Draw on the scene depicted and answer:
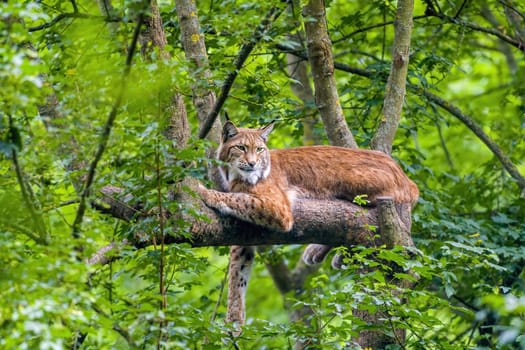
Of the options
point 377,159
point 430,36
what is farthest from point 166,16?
point 430,36

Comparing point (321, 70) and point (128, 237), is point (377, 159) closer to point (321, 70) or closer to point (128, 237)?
point (321, 70)

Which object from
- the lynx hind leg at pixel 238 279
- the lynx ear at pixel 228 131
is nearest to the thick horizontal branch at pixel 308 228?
the lynx hind leg at pixel 238 279

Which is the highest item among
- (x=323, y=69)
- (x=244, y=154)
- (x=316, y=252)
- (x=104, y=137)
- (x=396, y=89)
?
(x=323, y=69)

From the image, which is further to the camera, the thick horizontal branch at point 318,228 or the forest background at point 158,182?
the thick horizontal branch at point 318,228

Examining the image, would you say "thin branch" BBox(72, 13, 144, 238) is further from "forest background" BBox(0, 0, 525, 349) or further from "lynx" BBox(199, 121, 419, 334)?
"lynx" BBox(199, 121, 419, 334)

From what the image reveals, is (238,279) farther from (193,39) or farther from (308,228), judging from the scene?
(193,39)

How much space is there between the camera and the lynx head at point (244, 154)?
6.30 metres

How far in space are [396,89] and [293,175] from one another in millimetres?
1092

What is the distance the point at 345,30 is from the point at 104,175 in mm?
5167

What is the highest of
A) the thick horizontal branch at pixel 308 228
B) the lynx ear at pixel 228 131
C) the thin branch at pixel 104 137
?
the lynx ear at pixel 228 131

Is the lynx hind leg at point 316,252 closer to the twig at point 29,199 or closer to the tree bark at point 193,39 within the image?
the tree bark at point 193,39

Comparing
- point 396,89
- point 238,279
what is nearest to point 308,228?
point 238,279

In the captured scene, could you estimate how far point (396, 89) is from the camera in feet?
21.7

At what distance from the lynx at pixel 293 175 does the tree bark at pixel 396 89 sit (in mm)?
178
